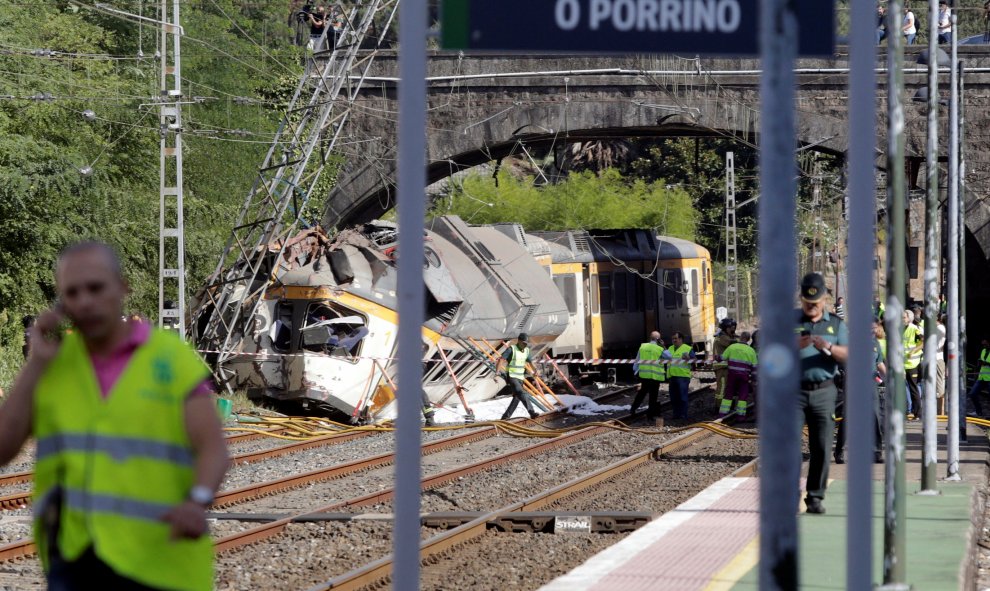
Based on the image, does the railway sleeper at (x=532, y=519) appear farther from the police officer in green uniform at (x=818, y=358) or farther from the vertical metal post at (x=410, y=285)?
the vertical metal post at (x=410, y=285)

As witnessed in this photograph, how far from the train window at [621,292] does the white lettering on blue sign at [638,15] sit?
32312 mm

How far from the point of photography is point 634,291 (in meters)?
37.9

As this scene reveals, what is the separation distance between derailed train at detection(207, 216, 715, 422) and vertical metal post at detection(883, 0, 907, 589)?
16.8 m

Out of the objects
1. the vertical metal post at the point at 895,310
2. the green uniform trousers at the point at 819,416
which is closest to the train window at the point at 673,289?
the green uniform trousers at the point at 819,416

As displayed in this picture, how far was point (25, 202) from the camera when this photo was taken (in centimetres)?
2638

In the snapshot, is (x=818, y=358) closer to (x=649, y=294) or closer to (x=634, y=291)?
(x=634, y=291)

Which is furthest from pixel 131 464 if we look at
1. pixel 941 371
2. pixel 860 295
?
pixel 941 371

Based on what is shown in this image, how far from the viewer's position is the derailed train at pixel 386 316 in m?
24.6

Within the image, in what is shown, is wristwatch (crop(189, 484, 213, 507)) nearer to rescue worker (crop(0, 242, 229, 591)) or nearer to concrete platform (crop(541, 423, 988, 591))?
rescue worker (crop(0, 242, 229, 591))

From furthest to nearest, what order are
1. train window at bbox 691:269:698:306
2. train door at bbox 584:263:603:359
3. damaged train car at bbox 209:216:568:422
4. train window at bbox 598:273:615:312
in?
train window at bbox 691:269:698:306 → train window at bbox 598:273:615:312 → train door at bbox 584:263:603:359 → damaged train car at bbox 209:216:568:422

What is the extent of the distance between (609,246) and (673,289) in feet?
9.38

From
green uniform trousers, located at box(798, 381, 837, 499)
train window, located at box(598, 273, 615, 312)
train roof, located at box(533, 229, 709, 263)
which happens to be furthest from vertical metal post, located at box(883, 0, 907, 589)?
train window, located at box(598, 273, 615, 312)

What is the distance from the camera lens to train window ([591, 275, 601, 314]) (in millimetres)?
35594

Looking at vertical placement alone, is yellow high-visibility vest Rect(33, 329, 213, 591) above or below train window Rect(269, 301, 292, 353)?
above
